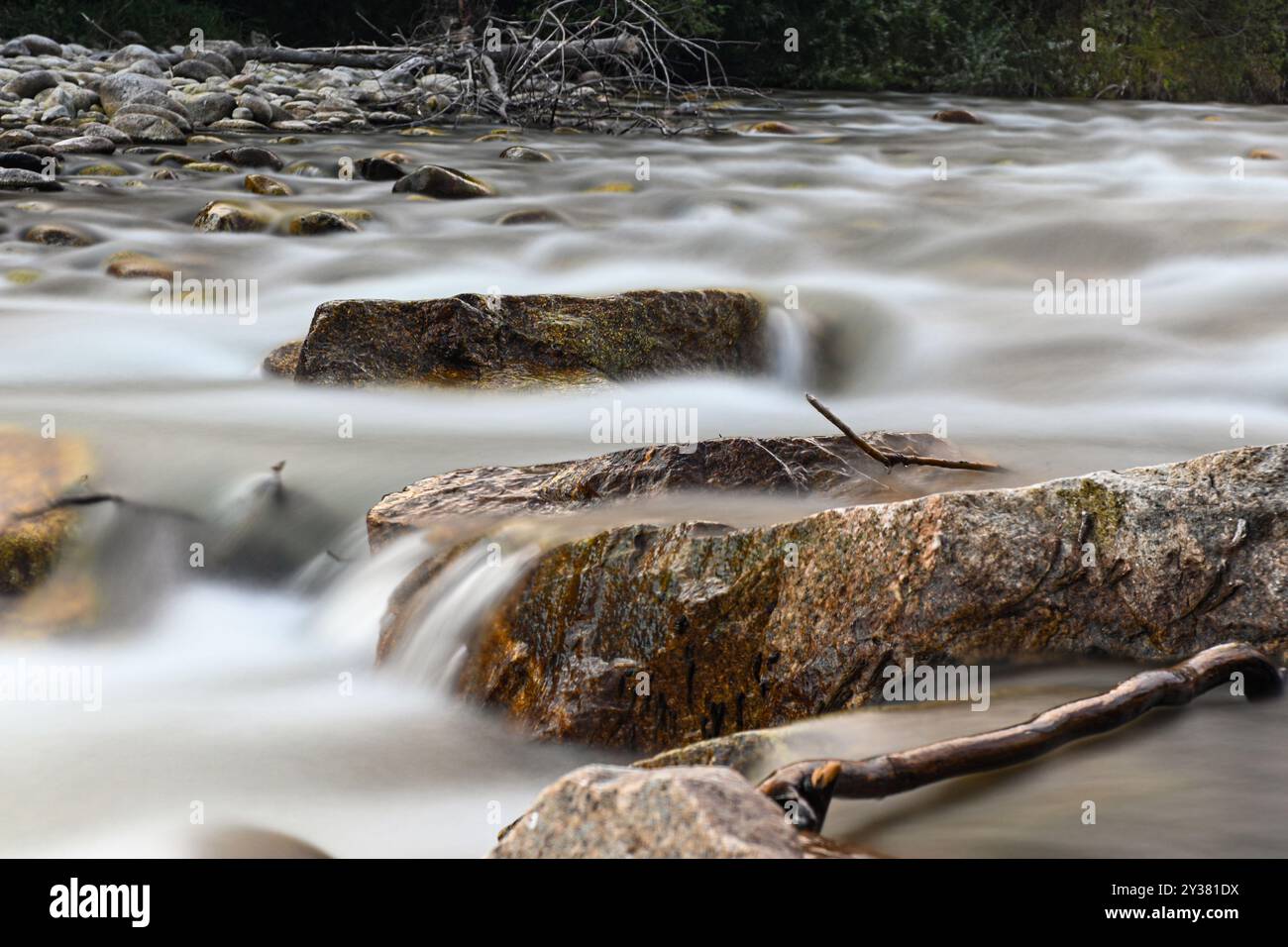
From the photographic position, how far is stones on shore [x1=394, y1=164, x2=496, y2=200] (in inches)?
386

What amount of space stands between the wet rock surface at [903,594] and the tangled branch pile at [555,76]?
11054mm

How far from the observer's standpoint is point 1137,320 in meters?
6.51

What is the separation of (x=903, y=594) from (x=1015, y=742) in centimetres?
57

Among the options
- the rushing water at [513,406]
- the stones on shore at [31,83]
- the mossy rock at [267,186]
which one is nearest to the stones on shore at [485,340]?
the rushing water at [513,406]

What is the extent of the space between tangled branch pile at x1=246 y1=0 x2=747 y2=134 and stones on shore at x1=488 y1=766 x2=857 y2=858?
1218 centimetres

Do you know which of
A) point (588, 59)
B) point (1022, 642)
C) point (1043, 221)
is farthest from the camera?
point (588, 59)

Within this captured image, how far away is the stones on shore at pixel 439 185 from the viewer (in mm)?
9797

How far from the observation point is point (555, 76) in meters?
15.4

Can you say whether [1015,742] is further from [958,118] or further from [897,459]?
[958,118]

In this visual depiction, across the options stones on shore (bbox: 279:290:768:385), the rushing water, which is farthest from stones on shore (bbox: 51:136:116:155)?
stones on shore (bbox: 279:290:768:385)

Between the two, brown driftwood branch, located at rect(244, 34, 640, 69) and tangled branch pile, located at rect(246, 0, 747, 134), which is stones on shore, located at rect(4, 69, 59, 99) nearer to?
brown driftwood branch, located at rect(244, 34, 640, 69)
